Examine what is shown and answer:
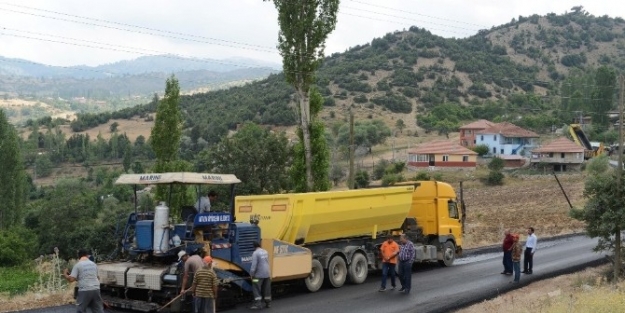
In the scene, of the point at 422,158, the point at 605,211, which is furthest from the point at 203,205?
the point at 422,158

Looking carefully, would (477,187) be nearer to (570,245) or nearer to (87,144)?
(570,245)

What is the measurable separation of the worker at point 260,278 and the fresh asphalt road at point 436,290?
308mm

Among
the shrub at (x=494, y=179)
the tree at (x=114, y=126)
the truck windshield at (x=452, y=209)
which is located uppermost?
the tree at (x=114, y=126)

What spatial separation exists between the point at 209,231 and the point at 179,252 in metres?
1.08

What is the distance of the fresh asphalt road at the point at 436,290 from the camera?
15.9 meters

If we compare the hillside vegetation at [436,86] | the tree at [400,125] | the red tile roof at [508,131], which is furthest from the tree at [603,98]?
the tree at [400,125]

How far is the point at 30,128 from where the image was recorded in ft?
563

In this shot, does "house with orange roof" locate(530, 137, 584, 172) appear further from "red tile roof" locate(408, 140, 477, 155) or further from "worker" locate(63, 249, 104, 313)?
"worker" locate(63, 249, 104, 313)

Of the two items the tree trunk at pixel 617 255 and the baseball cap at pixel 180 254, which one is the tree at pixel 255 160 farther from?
the baseball cap at pixel 180 254

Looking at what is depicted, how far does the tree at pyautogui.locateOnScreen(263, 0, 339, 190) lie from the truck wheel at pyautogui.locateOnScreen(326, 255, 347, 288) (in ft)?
29.8

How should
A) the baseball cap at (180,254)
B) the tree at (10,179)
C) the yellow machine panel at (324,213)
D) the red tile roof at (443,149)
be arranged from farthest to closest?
the red tile roof at (443,149) < the tree at (10,179) < the yellow machine panel at (324,213) < the baseball cap at (180,254)

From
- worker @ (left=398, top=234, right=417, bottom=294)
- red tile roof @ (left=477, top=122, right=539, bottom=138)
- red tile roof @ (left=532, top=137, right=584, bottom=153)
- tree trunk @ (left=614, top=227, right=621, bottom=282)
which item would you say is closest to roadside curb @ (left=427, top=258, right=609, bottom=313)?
worker @ (left=398, top=234, right=417, bottom=294)

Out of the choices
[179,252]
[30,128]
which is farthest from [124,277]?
[30,128]

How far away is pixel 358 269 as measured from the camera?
19938mm
